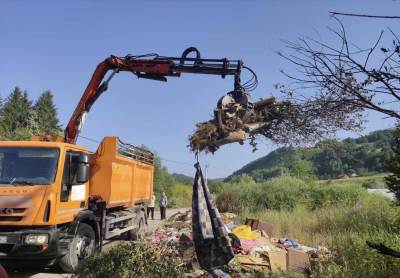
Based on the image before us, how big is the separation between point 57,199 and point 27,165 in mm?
991

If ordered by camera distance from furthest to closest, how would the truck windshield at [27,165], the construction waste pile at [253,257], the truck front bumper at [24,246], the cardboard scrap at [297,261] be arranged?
the cardboard scrap at [297,261] → the truck windshield at [27,165] → the construction waste pile at [253,257] → the truck front bumper at [24,246]

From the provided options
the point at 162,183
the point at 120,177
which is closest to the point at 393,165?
the point at 120,177

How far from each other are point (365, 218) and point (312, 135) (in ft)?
34.4

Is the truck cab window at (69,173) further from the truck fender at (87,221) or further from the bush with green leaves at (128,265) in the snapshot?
the bush with green leaves at (128,265)

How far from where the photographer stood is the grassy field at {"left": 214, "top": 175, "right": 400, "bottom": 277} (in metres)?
7.84

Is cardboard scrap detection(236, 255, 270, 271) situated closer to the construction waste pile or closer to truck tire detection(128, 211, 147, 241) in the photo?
the construction waste pile

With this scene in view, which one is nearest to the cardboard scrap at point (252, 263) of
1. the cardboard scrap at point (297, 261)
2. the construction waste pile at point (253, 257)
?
the construction waste pile at point (253, 257)

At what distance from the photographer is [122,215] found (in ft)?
40.9

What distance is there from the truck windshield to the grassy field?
18.4 ft

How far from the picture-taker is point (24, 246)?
8266mm

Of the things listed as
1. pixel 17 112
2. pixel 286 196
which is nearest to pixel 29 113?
pixel 17 112

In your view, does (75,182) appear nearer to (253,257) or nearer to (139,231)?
(253,257)

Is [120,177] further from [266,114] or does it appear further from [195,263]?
[266,114]

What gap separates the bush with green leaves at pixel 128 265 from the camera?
236 inches
